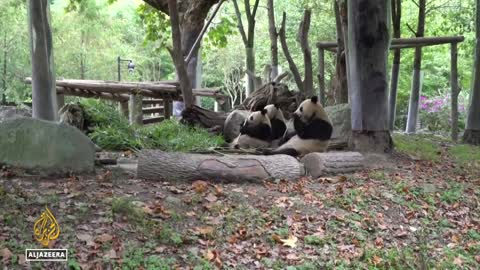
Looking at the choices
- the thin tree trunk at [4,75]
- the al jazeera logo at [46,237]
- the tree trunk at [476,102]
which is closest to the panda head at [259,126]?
the al jazeera logo at [46,237]

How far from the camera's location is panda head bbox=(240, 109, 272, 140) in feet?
26.1

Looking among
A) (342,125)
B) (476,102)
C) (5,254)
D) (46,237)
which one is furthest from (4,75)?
(5,254)

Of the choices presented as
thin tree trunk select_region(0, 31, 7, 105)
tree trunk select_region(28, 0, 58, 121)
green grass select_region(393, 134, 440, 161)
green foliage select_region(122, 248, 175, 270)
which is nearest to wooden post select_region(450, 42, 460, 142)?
green grass select_region(393, 134, 440, 161)

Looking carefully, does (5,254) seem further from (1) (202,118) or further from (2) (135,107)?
(2) (135,107)

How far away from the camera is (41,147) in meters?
5.21

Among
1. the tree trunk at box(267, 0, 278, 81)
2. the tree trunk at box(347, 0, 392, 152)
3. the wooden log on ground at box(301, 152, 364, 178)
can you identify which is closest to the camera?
the wooden log on ground at box(301, 152, 364, 178)

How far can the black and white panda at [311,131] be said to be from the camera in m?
7.41

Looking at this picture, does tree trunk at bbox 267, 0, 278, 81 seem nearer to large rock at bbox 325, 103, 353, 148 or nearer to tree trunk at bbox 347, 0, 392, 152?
large rock at bbox 325, 103, 353, 148

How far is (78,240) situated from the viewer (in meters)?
3.69

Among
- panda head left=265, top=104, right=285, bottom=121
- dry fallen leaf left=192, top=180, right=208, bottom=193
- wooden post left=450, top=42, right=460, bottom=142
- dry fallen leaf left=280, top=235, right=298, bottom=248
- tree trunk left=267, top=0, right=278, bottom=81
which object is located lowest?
dry fallen leaf left=280, top=235, right=298, bottom=248

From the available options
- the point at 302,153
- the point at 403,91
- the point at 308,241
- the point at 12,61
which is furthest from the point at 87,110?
the point at 403,91

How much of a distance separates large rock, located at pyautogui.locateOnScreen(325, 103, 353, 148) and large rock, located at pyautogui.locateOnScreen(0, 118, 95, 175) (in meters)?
4.48

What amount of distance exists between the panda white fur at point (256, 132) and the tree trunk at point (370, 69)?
1.48 metres

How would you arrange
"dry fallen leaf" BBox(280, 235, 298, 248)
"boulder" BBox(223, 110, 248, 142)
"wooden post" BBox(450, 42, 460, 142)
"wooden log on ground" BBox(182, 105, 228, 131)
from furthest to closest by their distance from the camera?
"wooden post" BBox(450, 42, 460, 142)
"wooden log on ground" BBox(182, 105, 228, 131)
"boulder" BBox(223, 110, 248, 142)
"dry fallen leaf" BBox(280, 235, 298, 248)
